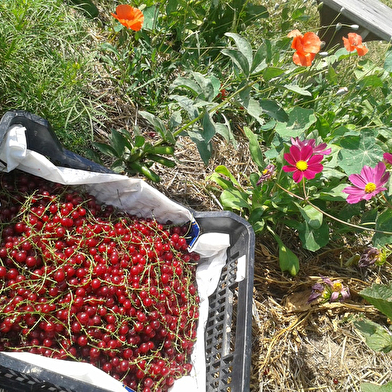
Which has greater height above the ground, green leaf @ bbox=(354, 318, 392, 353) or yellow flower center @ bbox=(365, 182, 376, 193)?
yellow flower center @ bbox=(365, 182, 376, 193)

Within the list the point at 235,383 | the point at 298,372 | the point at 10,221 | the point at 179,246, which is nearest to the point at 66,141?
the point at 10,221

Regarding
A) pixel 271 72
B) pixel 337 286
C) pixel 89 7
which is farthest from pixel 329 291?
pixel 89 7

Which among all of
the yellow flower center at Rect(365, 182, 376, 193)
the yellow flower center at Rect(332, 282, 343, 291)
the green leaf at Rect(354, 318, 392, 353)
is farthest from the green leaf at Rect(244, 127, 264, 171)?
the green leaf at Rect(354, 318, 392, 353)

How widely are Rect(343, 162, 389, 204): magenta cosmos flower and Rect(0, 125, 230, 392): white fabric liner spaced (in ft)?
1.31

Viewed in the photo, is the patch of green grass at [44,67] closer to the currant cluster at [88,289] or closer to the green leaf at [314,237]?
the currant cluster at [88,289]

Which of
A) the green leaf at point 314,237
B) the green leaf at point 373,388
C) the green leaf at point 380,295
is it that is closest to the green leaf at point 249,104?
the green leaf at point 314,237

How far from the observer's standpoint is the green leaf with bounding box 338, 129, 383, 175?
1.22 meters

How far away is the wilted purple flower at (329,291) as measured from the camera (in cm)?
138

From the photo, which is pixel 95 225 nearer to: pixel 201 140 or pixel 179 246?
pixel 179 246

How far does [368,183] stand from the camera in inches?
42.3

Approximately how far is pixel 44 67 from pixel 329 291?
1242mm

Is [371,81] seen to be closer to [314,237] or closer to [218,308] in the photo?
[314,237]

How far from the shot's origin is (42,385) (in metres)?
0.77

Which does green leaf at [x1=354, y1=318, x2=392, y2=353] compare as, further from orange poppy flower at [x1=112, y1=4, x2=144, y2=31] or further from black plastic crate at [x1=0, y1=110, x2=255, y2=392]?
orange poppy flower at [x1=112, y1=4, x2=144, y2=31]
